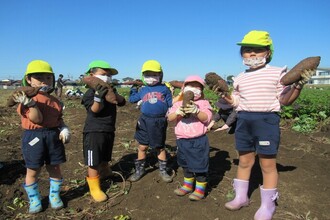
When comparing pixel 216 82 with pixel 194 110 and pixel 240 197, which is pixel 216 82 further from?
pixel 240 197

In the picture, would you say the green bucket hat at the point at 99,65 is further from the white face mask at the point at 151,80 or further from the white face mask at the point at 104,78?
the white face mask at the point at 151,80

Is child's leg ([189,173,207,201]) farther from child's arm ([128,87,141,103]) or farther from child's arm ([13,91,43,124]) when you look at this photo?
child's arm ([13,91,43,124])

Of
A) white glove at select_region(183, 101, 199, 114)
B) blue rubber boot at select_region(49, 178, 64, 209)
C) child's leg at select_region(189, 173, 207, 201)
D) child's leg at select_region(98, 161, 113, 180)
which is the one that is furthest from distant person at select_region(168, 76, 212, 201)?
blue rubber boot at select_region(49, 178, 64, 209)

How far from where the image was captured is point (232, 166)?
4.78 metres

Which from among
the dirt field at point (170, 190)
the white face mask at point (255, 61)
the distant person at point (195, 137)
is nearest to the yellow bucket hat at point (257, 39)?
the white face mask at point (255, 61)

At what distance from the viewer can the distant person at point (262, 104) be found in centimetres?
303

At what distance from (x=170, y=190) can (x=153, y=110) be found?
3.66 feet

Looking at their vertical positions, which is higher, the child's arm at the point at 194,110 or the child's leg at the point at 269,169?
the child's arm at the point at 194,110

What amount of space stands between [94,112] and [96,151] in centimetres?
51

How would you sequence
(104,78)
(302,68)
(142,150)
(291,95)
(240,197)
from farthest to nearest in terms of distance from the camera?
(142,150) → (104,78) → (240,197) → (291,95) → (302,68)

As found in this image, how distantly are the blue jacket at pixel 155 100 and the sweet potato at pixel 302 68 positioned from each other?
1869 mm

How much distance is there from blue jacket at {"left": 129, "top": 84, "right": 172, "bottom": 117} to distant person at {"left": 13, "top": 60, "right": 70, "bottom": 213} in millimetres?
1194

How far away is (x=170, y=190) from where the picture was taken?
3957mm

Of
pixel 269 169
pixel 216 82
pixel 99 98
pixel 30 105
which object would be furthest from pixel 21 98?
pixel 269 169
